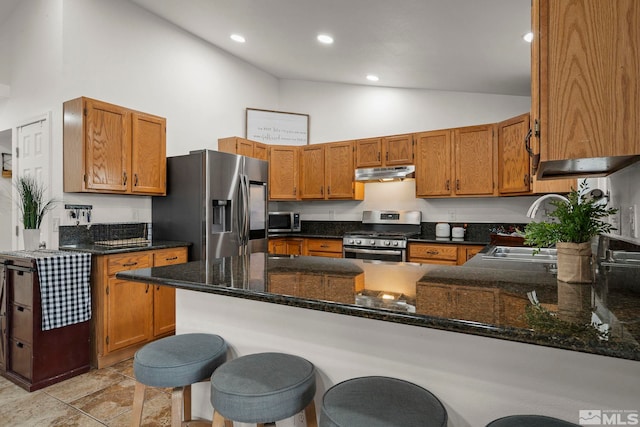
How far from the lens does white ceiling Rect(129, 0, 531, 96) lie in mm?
2760

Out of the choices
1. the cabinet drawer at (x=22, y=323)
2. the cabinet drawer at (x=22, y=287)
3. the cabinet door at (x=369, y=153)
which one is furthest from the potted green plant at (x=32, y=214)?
the cabinet door at (x=369, y=153)

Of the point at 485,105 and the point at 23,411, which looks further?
the point at 485,105

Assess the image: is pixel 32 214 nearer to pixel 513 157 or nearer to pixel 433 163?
pixel 433 163

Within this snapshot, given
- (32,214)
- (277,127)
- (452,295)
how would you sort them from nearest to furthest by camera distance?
(452,295) < (32,214) < (277,127)

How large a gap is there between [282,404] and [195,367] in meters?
0.44

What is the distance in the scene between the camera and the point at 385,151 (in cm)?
466

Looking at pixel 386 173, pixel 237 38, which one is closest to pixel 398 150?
pixel 386 173

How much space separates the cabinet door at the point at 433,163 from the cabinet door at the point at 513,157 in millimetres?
577

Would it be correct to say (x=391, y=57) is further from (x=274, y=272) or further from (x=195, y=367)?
(x=195, y=367)

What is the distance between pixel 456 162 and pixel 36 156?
4.50 m

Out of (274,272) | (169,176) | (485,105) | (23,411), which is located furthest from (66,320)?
(485,105)

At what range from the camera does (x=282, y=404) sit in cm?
112

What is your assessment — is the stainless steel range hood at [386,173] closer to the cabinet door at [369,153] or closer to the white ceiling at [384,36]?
the cabinet door at [369,153]

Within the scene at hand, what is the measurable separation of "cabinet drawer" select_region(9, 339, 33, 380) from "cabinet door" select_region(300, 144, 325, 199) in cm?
352
